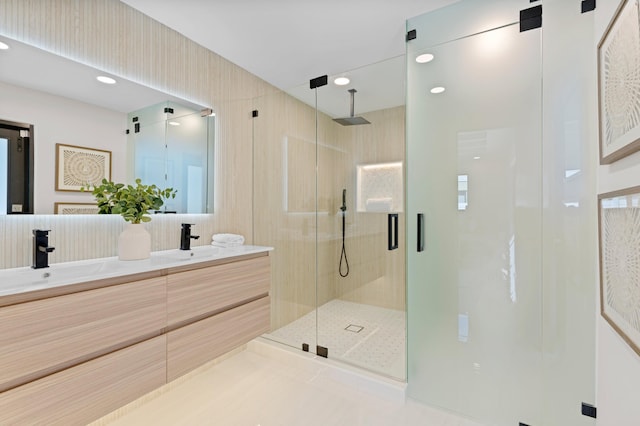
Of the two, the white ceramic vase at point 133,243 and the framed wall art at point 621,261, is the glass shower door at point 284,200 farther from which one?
the framed wall art at point 621,261

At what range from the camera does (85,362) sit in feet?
4.10

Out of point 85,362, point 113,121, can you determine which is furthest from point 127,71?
point 85,362

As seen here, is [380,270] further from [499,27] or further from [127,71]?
[127,71]

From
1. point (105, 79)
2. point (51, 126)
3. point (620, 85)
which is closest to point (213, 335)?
point (51, 126)

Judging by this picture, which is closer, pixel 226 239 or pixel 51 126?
pixel 51 126

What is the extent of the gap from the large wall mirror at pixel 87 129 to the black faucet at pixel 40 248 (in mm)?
160

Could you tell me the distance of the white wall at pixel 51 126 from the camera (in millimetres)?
1445

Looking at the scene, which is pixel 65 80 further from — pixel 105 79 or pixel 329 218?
pixel 329 218

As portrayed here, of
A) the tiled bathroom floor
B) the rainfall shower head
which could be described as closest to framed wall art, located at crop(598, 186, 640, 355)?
the tiled bathroom floor

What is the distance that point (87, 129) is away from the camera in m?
1.68

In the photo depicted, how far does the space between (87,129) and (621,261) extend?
2626 millimetres

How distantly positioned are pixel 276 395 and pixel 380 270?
135 cm

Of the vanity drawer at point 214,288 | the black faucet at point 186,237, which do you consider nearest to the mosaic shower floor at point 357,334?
the vanity drawer at point 214,288

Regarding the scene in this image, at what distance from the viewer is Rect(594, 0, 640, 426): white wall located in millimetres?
967
